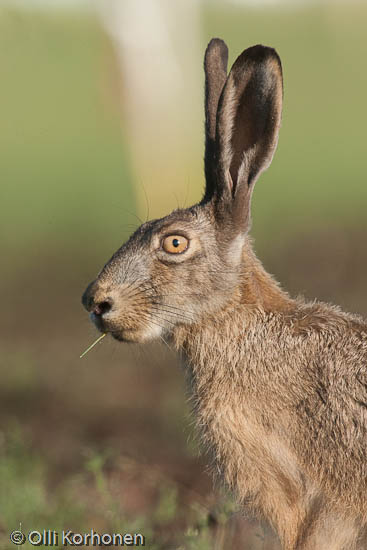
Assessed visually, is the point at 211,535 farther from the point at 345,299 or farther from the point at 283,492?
the point at 345,299

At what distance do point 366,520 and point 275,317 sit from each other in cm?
101

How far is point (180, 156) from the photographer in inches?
562

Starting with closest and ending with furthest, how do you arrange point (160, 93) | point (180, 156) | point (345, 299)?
point (345, 299)
point (180, 156)
point (160, 93)

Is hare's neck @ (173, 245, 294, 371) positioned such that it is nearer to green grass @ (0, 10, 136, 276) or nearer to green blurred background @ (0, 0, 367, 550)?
green blurred background @ (0, 0, 367, 550)

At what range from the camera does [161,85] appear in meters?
15.4

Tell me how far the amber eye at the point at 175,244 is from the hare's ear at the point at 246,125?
0.26 m

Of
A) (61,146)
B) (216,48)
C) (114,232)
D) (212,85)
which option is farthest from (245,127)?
(61,146)

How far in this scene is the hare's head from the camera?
4.20 meters

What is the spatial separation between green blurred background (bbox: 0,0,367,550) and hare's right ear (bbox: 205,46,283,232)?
3.14ft

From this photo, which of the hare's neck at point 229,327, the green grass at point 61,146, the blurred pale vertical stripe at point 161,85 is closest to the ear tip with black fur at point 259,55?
the hare's neck at point 229,327

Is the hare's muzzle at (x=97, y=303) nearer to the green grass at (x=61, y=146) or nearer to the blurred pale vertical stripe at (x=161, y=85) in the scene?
the green grass at (x=61, y=146)

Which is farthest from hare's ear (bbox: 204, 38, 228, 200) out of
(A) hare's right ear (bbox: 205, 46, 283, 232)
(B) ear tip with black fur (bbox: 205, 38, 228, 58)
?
(A) hare's right ear (bbox: 205, 46, 283, 232)

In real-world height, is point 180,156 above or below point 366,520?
above

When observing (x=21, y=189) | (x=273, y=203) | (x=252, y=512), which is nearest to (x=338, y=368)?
(x=252, y=512)
